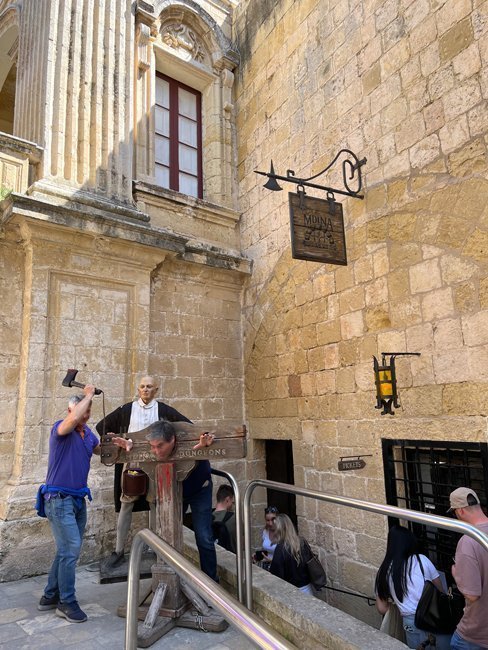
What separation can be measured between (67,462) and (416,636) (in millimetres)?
2761

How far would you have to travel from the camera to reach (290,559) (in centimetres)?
420

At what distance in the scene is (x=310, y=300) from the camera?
19.7ft

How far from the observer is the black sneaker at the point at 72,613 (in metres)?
3.30

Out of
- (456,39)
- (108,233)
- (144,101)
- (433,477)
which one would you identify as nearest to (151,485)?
(433,477)

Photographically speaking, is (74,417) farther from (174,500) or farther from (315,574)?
(315,574)

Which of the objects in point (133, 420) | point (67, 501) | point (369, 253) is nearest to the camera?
point (67, 501)

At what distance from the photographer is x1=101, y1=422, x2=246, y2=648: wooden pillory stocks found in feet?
10.5

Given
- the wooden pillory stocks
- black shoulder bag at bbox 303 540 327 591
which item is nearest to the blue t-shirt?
the wooden pillory stocks

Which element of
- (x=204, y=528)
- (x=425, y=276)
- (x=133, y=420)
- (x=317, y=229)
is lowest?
(x=204, y=528)

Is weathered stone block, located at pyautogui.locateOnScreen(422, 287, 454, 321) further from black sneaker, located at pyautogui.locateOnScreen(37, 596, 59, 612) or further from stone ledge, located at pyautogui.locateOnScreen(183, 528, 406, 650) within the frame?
black sneaker, located at pyautogui.locateOnScreen(37, 596, 59, 612)

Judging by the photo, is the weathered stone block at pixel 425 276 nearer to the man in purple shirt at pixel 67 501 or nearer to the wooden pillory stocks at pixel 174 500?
the wooden pillory stocks at pixel 174 500

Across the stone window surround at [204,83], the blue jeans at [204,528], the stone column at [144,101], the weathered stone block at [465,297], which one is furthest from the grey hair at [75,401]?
the stone window surround at [204,83]

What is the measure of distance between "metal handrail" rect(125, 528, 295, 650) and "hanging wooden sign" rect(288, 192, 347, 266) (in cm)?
301

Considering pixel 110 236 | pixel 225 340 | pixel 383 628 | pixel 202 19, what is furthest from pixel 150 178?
pixel 383 628
